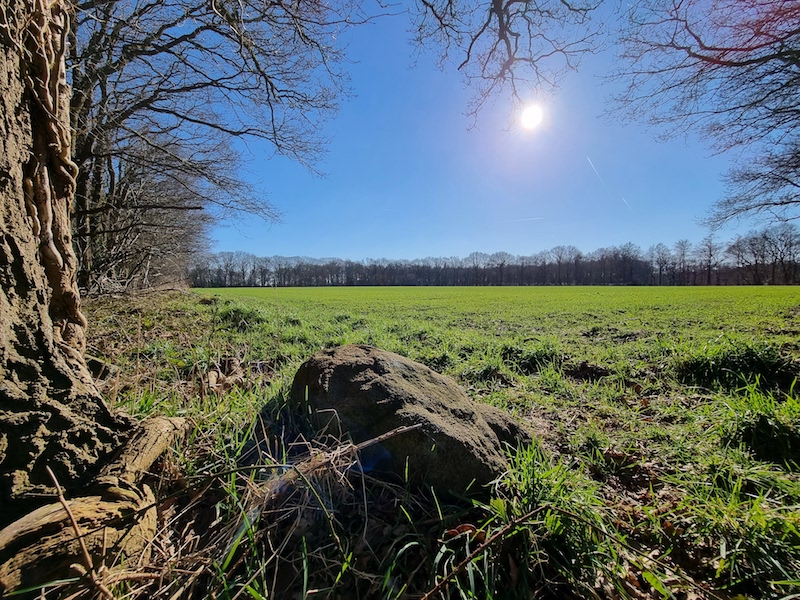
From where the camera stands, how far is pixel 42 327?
1.38m

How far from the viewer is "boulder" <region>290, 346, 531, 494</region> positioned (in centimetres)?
169

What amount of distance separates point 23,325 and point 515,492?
→ 2.31 meters

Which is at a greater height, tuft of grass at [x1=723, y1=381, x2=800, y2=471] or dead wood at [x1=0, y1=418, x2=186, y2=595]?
dead wood at [x1=0, y1=418, x2=186, y2=595]

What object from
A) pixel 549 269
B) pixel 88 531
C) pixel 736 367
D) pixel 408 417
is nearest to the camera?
pixel 88 531

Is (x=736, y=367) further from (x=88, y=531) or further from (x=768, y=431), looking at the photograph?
(x=88, y=531)

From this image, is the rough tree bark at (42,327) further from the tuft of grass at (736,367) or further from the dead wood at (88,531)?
the tuft of grass at (736,367)

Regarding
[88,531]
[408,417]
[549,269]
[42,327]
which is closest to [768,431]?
[408,417]

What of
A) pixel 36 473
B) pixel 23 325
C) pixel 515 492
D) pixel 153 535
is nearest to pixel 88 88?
pixel 23 325

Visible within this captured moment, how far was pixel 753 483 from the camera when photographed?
2.02 m

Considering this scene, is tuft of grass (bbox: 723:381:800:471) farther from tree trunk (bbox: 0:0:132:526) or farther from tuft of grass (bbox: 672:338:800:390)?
tree trunk (bbox: 0:0:132:526)

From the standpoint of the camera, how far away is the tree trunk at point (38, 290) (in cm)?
121

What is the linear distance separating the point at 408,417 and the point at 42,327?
1688 mm

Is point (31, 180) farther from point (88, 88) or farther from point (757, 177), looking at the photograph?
point (757, 177)

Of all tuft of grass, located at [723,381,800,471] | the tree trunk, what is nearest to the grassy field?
Answer: tuft of grass, located at [723,381,800,471]
